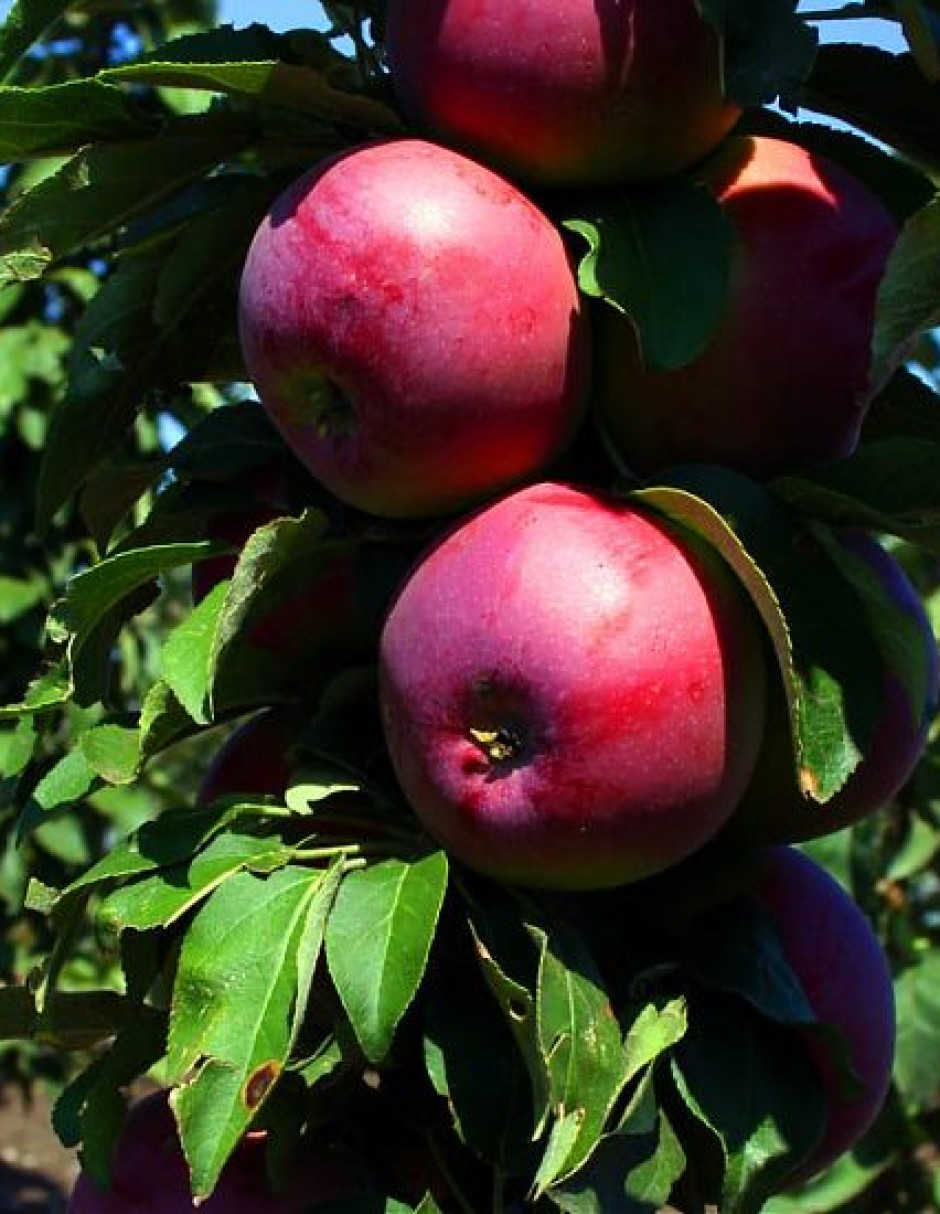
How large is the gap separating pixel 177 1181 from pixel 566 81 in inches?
30.2

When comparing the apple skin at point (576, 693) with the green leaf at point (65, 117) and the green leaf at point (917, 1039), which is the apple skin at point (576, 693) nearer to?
the green leaf at point (65, 117)

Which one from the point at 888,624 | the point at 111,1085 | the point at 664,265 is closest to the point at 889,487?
the point at 888,624

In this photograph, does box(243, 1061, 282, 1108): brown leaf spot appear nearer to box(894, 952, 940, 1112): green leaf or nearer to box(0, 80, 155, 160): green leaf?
box(0, 80, 155, 160): green leaf

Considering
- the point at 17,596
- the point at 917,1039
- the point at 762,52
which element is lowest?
the point at 17,596

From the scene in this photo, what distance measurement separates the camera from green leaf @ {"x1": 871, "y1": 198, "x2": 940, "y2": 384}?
104cm

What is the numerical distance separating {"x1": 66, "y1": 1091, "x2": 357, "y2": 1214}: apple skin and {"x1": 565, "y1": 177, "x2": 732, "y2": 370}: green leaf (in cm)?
57

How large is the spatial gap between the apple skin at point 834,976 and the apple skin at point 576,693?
0.16 meters

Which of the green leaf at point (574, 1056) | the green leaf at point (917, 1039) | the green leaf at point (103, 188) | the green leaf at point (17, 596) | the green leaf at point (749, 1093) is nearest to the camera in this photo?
the green leaf at point (574, 1056)

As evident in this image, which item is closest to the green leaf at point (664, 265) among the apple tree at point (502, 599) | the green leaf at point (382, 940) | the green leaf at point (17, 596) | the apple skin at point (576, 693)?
the apple tree at point (502, 599)

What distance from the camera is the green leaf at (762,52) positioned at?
3.53 ft

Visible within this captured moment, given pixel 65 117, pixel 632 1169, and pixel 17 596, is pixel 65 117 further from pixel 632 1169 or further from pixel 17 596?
pixel 17 596

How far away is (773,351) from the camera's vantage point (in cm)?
111

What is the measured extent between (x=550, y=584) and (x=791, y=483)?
0.17 m

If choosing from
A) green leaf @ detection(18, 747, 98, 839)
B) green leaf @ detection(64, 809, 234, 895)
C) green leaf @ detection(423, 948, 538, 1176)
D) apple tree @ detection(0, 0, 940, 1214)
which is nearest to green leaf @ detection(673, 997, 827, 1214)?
apple tree @ detection(0, 0, 940, 1214)
